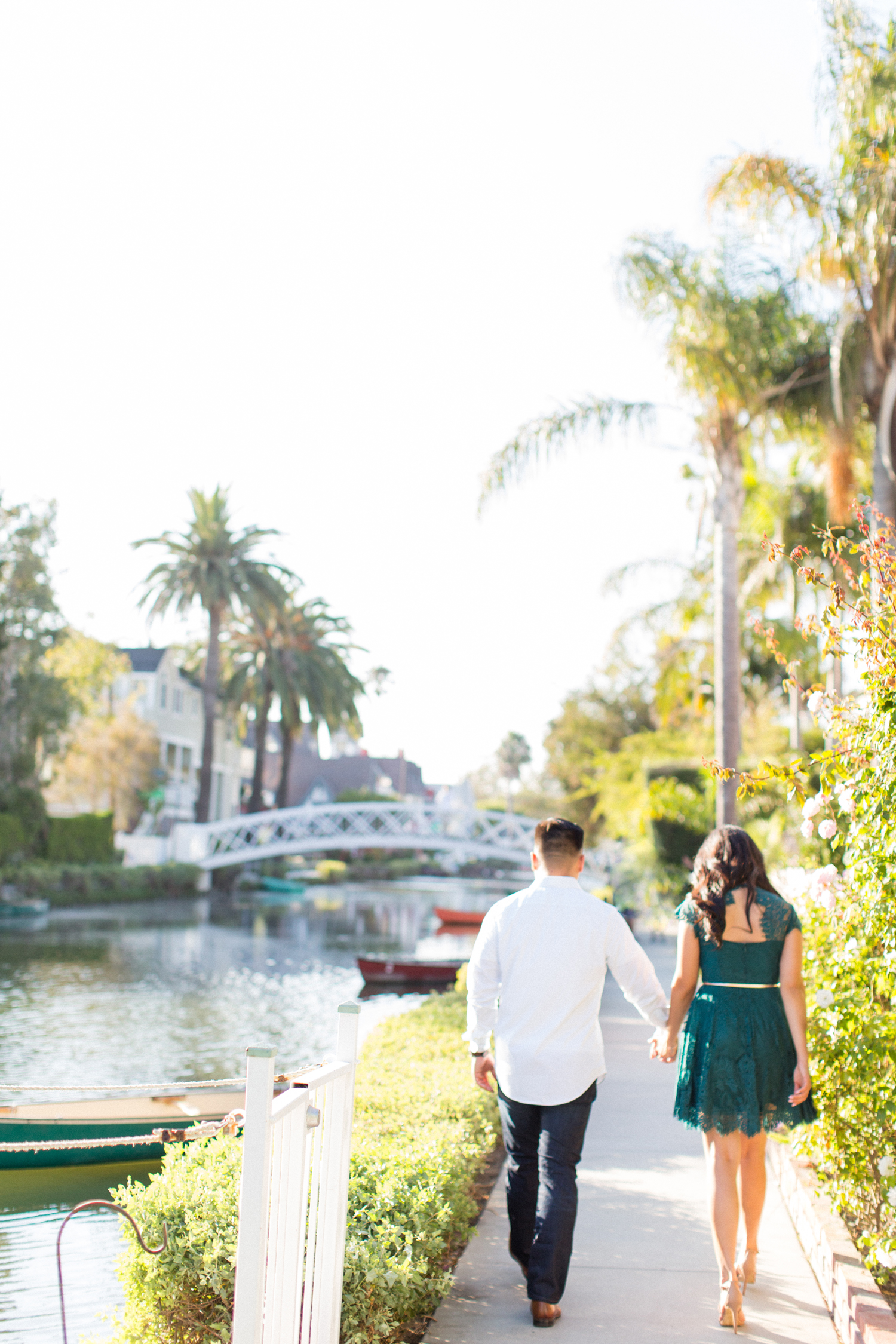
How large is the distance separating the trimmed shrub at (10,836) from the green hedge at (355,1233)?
96.2 feet

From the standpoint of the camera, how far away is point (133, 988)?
62.8 feet

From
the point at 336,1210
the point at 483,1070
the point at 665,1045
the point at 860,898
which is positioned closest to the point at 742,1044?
the point at 665,1045

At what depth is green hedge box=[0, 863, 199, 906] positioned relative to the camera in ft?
104

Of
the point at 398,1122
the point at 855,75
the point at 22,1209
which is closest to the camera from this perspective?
the point at 398,1122

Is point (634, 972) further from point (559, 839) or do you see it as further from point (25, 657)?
point (25, 657)

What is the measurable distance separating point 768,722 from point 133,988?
19933 mm

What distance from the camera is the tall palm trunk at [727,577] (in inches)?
592

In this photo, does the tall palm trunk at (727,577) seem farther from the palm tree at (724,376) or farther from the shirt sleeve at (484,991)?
the shirt sleeve at (484,991)

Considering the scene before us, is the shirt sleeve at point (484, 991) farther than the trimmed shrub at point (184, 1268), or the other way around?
the shirt sleeve at point (484, 991)

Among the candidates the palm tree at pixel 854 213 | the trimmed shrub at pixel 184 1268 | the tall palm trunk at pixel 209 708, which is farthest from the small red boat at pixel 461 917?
the trimmed shrub at pixel 184 1268

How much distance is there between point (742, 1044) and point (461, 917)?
94.5 ft

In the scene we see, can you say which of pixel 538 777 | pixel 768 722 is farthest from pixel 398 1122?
pixel 538 777

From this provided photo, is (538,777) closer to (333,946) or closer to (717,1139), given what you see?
(333,946)

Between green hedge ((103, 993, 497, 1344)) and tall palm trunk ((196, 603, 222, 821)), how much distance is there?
36.3 m
